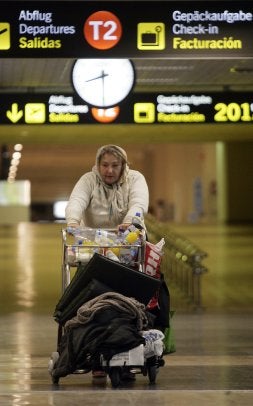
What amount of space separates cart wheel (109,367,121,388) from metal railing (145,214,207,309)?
6479 mm

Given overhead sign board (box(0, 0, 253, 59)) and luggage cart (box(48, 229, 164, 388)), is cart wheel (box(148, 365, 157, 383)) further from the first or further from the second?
overhead sign board (box(0, 0, 253, 59))

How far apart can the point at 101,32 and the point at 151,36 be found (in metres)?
0.53

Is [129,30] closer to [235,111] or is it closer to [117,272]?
[235,111]

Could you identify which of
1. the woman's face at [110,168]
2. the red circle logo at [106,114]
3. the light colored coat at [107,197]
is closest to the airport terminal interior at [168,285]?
the red circle logo at [106,114]

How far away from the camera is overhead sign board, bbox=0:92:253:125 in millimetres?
14703

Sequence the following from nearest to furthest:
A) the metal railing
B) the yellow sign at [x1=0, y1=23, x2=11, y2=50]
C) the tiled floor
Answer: the tiled floor, the yellow sign at [x1=0, y1=23, x2=11, y2=50], the metal railing

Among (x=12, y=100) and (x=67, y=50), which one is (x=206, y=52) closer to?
(x=67, y=50)

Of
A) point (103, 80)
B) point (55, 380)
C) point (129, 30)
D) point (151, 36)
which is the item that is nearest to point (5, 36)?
point (129, 30)

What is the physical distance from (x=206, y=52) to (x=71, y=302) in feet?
15.9

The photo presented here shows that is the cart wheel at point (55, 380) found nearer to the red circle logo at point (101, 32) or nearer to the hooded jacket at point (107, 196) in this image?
the hooded jacket at point (107, 196)

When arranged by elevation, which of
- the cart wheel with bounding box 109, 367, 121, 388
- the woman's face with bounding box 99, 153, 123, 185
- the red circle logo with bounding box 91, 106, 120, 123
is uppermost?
the red circle logo with bounding box 91, 106, 120, 123

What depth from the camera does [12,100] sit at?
48.7 ft

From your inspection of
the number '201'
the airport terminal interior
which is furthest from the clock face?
the number '201'

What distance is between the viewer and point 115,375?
23.7ft
